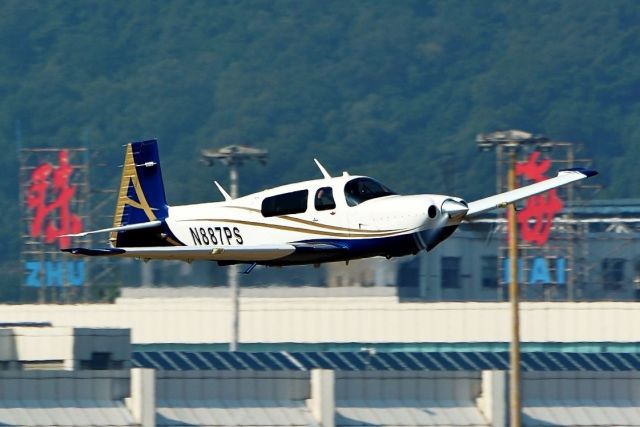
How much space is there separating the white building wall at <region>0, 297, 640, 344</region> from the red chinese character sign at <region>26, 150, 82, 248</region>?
51.3ft

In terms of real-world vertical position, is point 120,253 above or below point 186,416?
above

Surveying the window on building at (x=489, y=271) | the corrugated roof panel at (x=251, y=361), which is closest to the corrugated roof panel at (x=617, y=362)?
the corrugated roof panel at (x=251, y=361)

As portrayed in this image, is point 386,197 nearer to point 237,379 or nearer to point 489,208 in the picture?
point 489,208

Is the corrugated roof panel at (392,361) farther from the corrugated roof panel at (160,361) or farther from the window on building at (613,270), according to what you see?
the window on building at (613,270)

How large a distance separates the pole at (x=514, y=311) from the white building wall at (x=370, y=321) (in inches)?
1468

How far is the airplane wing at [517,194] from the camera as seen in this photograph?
121 feet

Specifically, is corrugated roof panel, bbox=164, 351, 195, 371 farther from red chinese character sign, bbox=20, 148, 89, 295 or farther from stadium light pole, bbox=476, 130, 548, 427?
red chinese character sign, bbox=20, 148, 89, 295

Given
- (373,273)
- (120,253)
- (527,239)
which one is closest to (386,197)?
(120,253)

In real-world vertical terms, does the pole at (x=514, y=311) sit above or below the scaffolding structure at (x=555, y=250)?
below

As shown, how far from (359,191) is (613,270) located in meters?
75.3

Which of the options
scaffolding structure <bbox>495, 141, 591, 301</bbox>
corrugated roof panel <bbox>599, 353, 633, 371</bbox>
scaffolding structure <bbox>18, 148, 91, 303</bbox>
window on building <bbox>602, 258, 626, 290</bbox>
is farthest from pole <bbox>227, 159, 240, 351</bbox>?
window on building <bbox>602, 258, 626, 290</bbox>

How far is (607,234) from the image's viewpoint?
109875mm

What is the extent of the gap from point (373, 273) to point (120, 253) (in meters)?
57.7

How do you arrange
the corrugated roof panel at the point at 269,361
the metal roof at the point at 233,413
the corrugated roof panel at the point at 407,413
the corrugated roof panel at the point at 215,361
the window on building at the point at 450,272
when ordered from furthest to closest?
the window on building at the point at 450,272 < the corrugated roof panel at the point at 269,361 < the corrugated roof panel at the point at 215,361 < the corrugated roof panel at the point at 407,413 < the metal roof at the point at 233,413
